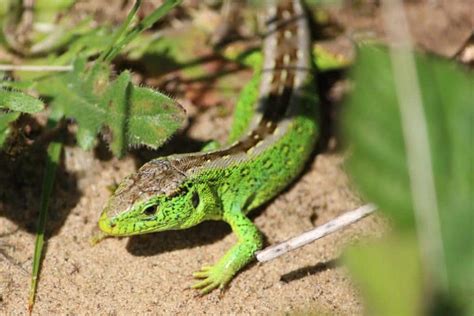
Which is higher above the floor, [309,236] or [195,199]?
[309,236]

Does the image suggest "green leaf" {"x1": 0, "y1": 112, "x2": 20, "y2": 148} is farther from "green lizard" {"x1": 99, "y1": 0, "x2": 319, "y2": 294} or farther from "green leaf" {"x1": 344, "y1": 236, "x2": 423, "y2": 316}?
"green leaf" {"x1": 344, "y1": 236, "x2": 423, "y2": 316}

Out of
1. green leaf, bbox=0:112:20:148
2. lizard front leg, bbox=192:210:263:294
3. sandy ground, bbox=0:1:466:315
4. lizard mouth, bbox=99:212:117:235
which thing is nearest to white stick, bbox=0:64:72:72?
sandy ground, bbox=0:1:466:315

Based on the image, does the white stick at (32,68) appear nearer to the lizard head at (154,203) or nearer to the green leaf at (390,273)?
the lizard head at (154,203)

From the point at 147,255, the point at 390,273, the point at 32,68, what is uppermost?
the point at 390,273

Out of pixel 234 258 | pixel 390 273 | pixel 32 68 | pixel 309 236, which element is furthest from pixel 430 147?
pixel 32 68

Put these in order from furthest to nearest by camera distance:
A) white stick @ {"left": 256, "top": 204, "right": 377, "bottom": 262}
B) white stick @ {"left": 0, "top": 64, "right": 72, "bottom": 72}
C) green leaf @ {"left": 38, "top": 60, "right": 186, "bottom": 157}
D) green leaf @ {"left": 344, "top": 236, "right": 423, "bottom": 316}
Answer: white stick @ {"left": 0, "top": 64, "right": 72, "bottom": 72}, green leaf @ {"left": 38, "top": 60, "right": 186, "bottom": 157}, white stick @ {"left": 256, "top": 204, "right": 377, "bottom": 262}, green leaf @ {"left": 344, "top": 236, "right": 423, "bottom": 316}

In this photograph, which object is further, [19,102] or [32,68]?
[32,68]

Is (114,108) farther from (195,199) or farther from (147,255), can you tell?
(147,255)
